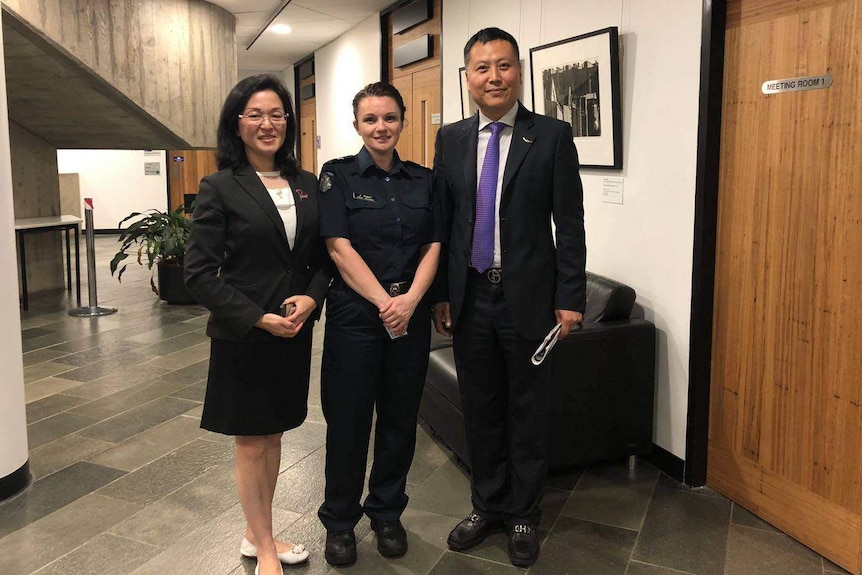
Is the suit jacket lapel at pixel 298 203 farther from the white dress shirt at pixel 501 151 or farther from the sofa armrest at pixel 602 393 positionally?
the sofa armrest at pixel 602 393

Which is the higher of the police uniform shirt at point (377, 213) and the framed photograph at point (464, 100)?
the framed photograph at point (464, 100)

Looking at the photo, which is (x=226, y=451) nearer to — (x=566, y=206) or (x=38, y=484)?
(x=38, y=484)

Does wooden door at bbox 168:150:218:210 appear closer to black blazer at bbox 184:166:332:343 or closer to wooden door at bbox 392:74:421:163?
wooden door at bbox 392:74:421:163

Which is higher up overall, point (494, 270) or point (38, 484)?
point (494, 270)

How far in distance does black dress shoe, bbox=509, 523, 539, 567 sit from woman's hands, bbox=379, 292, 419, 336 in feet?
2.73

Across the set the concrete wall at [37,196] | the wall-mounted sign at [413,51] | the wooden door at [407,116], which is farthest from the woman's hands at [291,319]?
the concrete wall at [37,196]

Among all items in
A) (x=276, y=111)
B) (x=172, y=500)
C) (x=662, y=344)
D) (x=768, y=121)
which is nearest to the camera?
(x=276, y=111)

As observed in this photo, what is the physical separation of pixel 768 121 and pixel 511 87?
1018 mm

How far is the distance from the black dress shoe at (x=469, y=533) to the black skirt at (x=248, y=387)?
2.56 ft

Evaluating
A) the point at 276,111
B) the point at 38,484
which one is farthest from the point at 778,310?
the point at 38,484

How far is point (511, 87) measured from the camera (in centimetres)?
240

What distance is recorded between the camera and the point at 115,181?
13828 mm

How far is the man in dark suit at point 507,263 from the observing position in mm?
2408

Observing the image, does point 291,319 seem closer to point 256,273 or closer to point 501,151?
point 256,273
